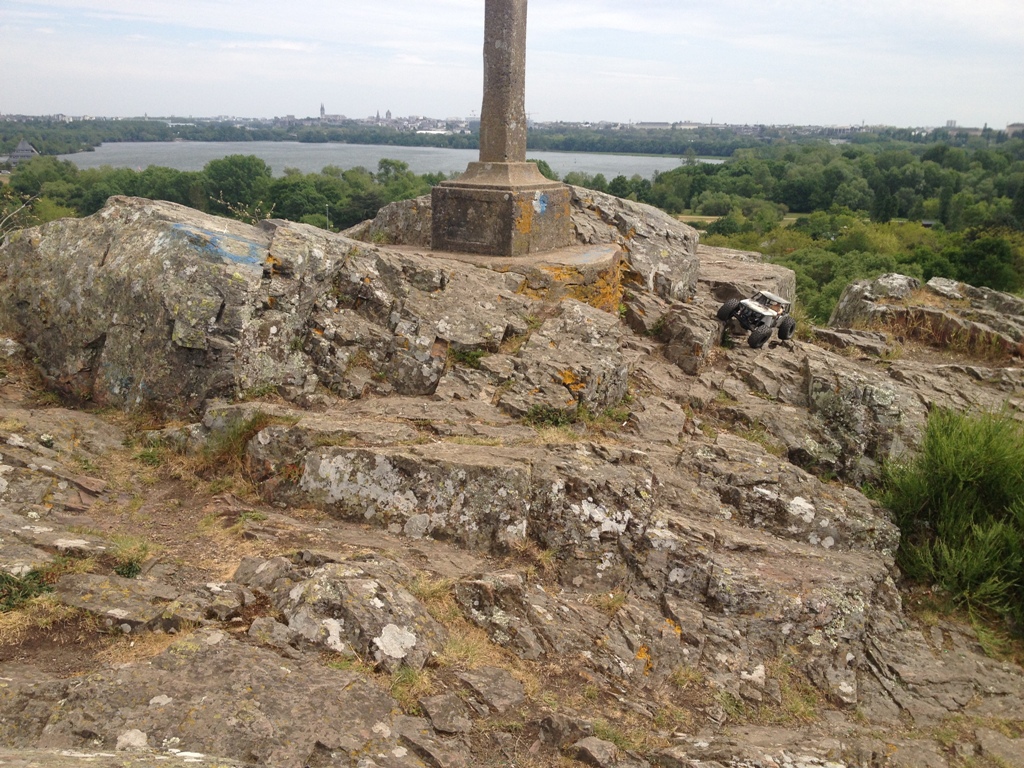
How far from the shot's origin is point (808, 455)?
749 centimetres

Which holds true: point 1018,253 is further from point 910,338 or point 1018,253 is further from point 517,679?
point 517,679

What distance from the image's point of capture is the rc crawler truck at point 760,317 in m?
9.23

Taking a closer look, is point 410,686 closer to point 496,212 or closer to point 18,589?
point 18,589

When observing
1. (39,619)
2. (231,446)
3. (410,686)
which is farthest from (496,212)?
(39,619)

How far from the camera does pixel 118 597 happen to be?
165 inches

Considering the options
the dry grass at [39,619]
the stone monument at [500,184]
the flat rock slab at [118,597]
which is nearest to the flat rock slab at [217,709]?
the flat rock slab at [118,597]

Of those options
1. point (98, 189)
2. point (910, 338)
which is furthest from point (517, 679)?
point (98, 189)

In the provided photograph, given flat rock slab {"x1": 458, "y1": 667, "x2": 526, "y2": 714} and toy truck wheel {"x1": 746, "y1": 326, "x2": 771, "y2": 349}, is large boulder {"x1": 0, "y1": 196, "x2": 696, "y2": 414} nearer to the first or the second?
toy truck wheel {"x1": 746, "y1": 326, "x2": 771, "y2": 349}

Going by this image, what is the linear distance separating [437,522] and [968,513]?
4.70 metres

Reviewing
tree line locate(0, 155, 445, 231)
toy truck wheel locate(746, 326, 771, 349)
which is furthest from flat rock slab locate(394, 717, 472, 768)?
tree line locate(0, 155, 445, 231)

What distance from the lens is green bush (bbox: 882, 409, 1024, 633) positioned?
6.07m

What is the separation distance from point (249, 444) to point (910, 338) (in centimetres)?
1019

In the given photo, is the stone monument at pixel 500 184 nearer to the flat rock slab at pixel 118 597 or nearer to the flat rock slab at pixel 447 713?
the flat rock slab at pixel 118 597

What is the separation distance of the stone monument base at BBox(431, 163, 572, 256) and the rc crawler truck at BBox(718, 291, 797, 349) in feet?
8.31
